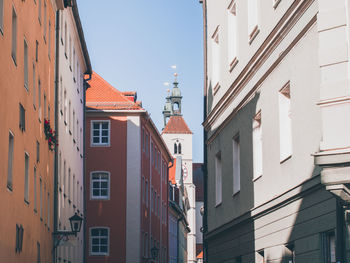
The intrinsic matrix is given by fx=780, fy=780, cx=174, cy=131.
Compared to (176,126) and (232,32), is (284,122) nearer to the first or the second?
(232,32)

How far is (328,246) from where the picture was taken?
12602 millimetres

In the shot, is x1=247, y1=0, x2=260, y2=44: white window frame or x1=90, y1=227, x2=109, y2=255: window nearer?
x1=247, y1=0, x2=260, y2=44: white window frame

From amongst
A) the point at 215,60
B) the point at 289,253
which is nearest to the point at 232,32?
the point at 215,60

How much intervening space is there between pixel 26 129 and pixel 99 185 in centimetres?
2711

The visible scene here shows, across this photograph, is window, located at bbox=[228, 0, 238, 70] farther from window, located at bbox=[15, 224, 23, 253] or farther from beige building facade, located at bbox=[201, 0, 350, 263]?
window, located at bbox=[15, 224, 23, 253]

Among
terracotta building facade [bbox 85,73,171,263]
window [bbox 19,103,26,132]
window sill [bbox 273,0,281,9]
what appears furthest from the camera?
terracotta building facade [bbox 85,73,171,263]

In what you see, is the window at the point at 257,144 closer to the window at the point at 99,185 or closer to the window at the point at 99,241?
the window at the point at 99,241

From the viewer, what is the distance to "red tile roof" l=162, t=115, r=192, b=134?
131375 mm

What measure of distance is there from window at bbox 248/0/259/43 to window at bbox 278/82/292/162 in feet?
7.92

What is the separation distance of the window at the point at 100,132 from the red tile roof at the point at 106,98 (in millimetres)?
972

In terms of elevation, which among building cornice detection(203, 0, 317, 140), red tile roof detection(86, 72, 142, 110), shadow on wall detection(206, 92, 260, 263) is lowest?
shadow on wall detection(206, 92, 260, 263)

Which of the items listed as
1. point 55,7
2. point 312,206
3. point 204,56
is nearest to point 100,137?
point 55,7

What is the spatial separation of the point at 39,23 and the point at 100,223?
78.2 ft

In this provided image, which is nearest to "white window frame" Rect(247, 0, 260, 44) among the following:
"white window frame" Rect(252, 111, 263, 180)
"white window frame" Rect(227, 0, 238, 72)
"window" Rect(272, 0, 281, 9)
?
"window" Rect(272, 0, 281, 9)
